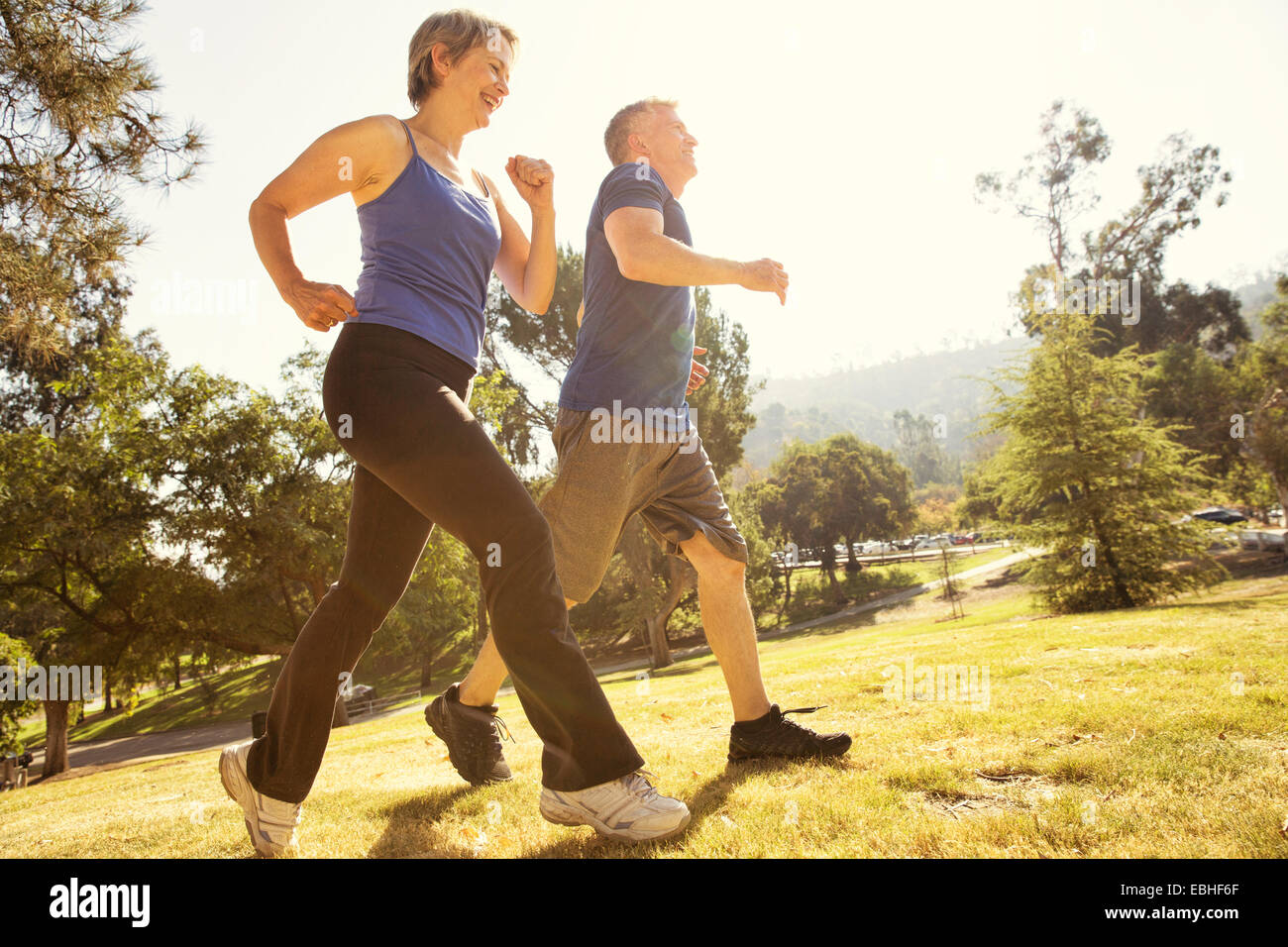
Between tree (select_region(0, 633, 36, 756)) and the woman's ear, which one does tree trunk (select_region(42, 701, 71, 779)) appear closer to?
tree (select_region(0, 633, 36, 756))

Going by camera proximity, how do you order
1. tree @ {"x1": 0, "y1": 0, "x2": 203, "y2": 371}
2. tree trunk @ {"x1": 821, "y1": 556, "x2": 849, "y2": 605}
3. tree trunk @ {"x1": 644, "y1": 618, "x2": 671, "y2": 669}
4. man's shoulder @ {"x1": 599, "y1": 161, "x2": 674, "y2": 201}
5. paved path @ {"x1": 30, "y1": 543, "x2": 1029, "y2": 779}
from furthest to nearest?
tree trunk @ {"x1": 821, "y1": 556, "x2": 849, "y2": 605}, tree trunk @ {"x1": 644, "y1": 618, "x2": 671, "y2": 669}, paved path @ {"x1": 30, "y1": 543, "x2": 1029, "y2": 779}, tree @ {"x1": 0, "y1": 0, "x2": 203, "y2": 371}, man's shoulder @ {"x1": 599, "y1": 161, "x2": 674, "y2": 201}

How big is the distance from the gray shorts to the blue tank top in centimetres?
51

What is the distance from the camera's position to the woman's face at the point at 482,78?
2273 mm

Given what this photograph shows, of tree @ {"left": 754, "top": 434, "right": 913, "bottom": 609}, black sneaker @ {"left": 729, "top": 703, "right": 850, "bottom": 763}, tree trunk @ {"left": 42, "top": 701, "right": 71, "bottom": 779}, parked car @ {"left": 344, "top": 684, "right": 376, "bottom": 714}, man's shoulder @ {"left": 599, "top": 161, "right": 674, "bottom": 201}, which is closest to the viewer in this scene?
black sneaker @ {"left": 729, "top": 703, "right": 850, "bottom": 763}

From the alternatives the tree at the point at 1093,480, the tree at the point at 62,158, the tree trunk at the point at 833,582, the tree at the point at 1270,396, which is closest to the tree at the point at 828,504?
the tree trunk at the point at 833,582

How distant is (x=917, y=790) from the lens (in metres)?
2.07

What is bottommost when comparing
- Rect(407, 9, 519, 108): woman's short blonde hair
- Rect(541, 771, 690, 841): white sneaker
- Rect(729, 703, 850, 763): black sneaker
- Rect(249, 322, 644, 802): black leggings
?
Rect(729, 703, 850, 763): black sneaker

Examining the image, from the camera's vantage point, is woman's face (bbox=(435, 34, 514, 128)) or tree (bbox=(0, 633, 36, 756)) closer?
woman's face (bbox=(435, 34, 514, 128))

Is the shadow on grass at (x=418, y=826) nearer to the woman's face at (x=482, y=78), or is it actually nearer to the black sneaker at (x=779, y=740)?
the black sneaker at (x=779, y=740)

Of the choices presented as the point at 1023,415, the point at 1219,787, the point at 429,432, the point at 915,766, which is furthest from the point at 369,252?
the point at 1023,415

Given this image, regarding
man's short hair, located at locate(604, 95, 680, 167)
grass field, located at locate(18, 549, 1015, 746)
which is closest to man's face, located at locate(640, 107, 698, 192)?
man's short hair, located at locate(604, 95, 680, 167)

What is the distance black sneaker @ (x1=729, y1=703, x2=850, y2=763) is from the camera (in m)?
2.53

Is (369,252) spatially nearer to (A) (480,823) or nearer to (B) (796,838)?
(A) (480,823)

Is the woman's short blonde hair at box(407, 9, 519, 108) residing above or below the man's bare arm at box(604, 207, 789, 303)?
above
